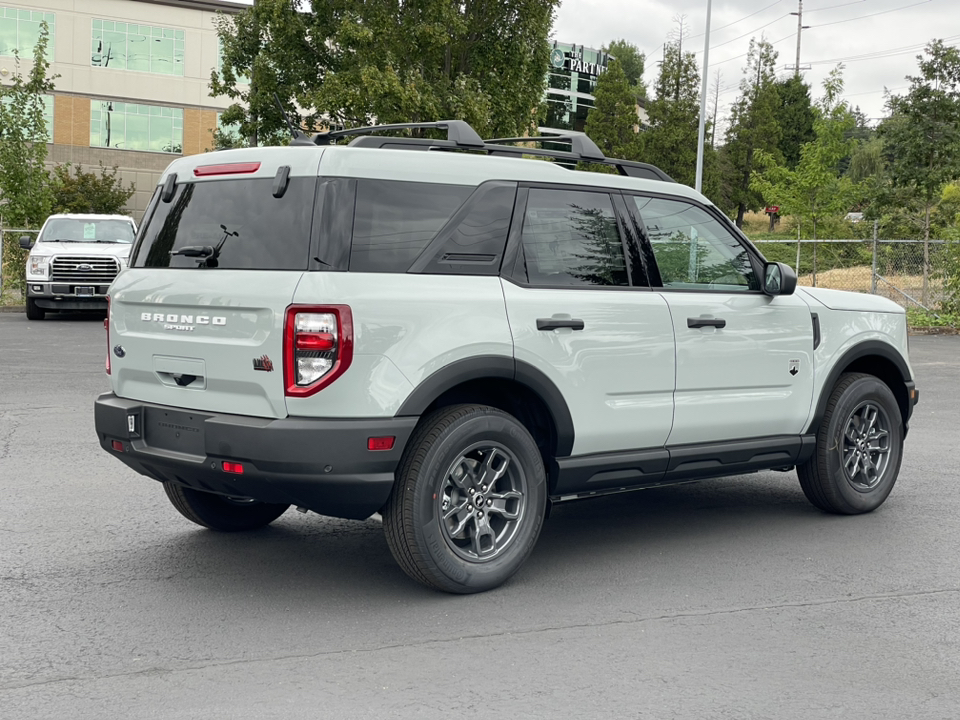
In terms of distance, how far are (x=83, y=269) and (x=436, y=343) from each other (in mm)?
17909

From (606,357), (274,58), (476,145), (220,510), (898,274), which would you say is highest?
(274,58)

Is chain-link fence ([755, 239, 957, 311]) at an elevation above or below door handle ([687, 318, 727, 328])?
above

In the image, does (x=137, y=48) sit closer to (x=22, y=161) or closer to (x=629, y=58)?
(x=22, y=161)

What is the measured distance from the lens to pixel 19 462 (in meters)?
8.29

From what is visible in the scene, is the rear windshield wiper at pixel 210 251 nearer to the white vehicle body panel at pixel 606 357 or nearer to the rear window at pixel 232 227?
the rear window at pixel 232 227

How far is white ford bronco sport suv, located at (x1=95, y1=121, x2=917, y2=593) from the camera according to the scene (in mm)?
4875

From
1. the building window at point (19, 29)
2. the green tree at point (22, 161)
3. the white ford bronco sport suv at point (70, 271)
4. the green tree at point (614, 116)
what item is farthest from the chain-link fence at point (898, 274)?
the building window at point (19, 29)

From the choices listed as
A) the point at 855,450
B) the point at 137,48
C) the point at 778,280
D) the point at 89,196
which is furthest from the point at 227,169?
the point at 137,48

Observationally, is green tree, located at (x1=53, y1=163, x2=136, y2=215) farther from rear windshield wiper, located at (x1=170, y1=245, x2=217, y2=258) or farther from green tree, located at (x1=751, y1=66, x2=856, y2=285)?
rear windshield wiper, located at (x1=170, y1=245, x2=217, y2=258)

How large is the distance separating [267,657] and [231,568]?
1352 millimetres

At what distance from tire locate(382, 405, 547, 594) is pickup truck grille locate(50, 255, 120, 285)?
56.8ft

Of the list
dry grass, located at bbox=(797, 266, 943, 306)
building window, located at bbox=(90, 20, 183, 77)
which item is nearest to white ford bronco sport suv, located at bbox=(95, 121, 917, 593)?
dry grass, located at bbox=(797, 266, 943, 306)

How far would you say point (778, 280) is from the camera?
6.48 metres

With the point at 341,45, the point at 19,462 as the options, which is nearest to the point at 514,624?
the point at 19,462
